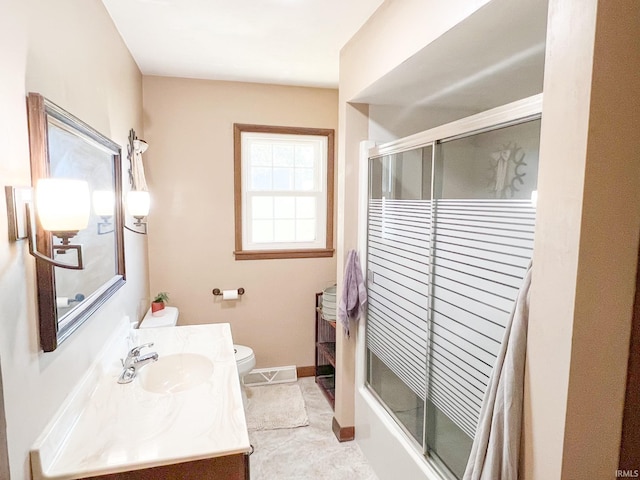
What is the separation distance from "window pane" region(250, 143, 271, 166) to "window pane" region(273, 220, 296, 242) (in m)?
0.52

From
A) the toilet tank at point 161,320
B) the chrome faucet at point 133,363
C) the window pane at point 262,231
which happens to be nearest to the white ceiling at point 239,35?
the window pane at point 262,231

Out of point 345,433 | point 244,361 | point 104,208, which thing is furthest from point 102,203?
point 345,433

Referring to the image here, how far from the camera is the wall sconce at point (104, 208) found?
154 cm

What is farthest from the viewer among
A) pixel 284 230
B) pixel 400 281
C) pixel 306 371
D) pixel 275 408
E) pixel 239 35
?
pixel 306 371

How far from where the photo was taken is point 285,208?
3.30 meters

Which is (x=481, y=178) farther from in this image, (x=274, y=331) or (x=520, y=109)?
(x=274, y=331)

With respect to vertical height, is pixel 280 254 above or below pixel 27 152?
below

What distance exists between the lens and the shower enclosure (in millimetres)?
1335

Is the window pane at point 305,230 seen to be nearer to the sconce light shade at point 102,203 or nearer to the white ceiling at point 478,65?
the white ceiling at point 478,65

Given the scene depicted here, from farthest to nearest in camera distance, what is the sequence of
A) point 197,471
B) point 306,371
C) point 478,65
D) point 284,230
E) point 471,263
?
point 306,371 < point 284,230 < point 478,65 < point 471,263 < point 197,471

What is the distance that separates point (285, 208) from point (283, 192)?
0.14 m

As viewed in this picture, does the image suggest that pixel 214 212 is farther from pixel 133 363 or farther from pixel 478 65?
pixel 478 65

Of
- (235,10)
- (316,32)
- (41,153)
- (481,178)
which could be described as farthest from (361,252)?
(41,153)

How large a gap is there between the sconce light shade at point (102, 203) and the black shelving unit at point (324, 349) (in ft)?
6.35
